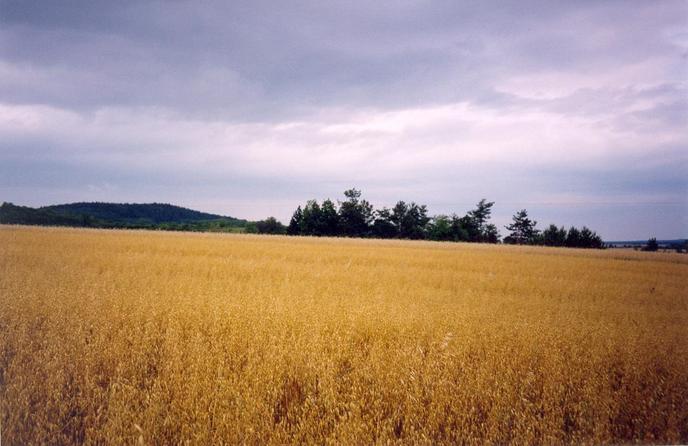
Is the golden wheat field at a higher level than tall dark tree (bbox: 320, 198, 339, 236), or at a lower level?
lower

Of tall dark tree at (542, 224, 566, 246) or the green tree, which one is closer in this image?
tall dark tree at (542, 224, 566, 246)

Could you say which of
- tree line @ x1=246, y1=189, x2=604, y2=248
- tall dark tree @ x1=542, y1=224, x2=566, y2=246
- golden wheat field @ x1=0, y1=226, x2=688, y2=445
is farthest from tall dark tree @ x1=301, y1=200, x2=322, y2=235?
golden wheat field @ x1=0, y1=226, x2=688, y2=445

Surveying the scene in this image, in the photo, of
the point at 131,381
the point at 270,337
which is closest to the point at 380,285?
the point at 270,337

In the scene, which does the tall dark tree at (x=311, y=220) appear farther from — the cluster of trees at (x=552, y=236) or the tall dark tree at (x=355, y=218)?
the cluster of trees at (x=552, y=236)

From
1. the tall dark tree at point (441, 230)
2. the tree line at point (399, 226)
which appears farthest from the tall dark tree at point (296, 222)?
the tall dark tree at point (441, 230)

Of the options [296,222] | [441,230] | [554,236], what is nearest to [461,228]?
[441,230]

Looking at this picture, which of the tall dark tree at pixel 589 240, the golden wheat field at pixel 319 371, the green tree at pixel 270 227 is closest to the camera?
the golden wheat field at pixel 319 371

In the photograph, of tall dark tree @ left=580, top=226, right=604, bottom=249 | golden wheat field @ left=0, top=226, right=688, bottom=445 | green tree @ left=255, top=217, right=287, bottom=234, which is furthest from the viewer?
green tree @ left=255, top=217, right=287, bottom=234

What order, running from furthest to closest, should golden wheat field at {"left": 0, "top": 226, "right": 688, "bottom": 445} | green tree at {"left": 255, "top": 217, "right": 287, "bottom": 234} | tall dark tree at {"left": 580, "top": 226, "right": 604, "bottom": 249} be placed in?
green tree at {"left": 255, "top": 217, "right": 287, "bottom": 234}, tall dark tree at {"left": 580, "top": 226, "right": 604, "bottom": 249}, golden wheat field at {"left": 0, "top": 226, "right": 688, "bottom": 445}

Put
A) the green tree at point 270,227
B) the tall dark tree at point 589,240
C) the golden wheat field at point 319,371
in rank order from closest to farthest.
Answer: the golden wheat field at point 319,371 → the tall dark tree at point 589,240 → the green tree at point 270,227

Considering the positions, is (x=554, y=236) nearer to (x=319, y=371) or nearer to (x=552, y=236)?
(x=552, y=236)

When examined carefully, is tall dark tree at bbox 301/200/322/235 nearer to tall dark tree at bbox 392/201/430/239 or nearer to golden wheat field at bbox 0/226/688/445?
tall dark tree at bbox 392/201/430/239

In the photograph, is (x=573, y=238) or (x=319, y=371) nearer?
(x=319, y=371)

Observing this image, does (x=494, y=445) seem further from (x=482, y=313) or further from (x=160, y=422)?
(x=482, y=313)
